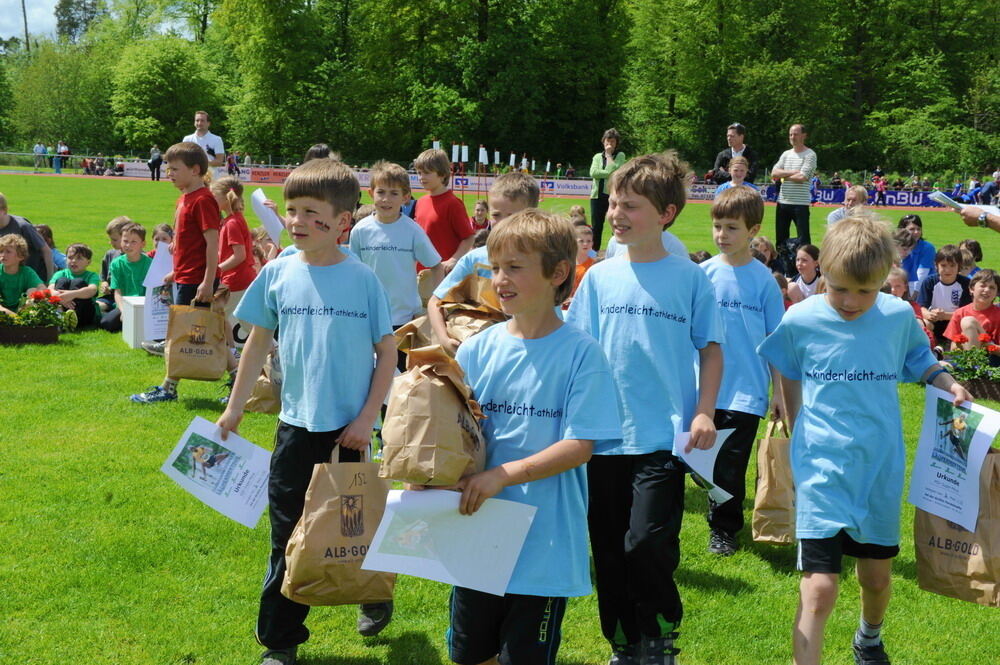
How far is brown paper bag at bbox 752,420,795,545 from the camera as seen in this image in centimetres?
519

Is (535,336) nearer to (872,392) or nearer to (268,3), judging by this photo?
(872,392)

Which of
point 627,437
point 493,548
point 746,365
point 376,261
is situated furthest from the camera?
point 376,261

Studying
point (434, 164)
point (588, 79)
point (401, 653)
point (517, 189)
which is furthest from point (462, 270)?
point (588, 79)

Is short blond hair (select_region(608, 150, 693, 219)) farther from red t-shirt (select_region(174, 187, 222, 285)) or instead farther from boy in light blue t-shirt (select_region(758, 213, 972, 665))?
red t-shirt (select_region(174, 187, 222, 285))

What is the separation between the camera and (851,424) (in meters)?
3.65

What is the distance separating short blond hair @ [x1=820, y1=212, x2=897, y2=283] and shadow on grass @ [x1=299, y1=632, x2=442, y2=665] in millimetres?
2308

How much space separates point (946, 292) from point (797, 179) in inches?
156

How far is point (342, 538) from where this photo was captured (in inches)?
142

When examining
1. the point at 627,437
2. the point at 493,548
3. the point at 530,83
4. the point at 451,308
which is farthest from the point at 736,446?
the point at 530,83

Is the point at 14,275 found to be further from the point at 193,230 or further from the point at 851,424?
the point at 851,424

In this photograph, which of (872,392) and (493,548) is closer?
(493,548)

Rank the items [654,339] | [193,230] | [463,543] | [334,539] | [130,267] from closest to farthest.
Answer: [463,543], [334,539], [654,339], [193,230], [130,267]

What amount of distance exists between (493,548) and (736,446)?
9.39 feet

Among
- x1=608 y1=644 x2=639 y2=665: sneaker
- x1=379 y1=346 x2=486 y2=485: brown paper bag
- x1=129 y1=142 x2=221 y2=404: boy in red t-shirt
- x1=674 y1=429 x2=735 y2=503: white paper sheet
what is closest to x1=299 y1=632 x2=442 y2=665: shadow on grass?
x1=608 y1=644 x2=639 y2=665: sneaker
